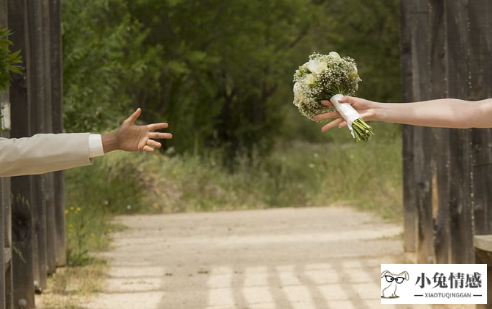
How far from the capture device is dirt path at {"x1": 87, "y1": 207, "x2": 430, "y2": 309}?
298 inches

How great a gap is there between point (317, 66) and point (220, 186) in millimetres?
14035

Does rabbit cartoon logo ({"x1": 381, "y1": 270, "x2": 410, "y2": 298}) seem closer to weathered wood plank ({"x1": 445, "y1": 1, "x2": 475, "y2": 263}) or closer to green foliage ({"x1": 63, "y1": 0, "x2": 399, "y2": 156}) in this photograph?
weathered wood plank ({"x1": 445, "y1": 1, "x2": 475, "y2": 263})

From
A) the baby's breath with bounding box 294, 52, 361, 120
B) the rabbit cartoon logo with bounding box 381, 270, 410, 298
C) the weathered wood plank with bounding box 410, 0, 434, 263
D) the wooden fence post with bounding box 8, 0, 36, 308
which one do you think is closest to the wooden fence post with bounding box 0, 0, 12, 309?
the wooden fence post with bounding box 8, 0, 36, 308

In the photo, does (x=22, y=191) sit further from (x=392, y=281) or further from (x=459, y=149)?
(x=459, y=149)

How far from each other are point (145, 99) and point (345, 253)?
12.8 m

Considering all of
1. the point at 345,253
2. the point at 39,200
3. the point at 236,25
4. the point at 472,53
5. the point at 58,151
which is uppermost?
the point at 236,25

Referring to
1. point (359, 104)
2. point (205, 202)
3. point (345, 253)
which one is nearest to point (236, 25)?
point (205, 202)

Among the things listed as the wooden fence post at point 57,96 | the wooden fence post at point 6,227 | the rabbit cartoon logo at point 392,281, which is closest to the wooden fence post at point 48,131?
the wooden fence post at point 57,96

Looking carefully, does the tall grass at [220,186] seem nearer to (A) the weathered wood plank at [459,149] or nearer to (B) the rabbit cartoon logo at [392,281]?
(A) the weathered wood plank at [459,149]

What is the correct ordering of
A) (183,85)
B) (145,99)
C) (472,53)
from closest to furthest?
(472,53), (145,99), (183,85)

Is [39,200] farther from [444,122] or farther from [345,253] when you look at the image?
[444,122]

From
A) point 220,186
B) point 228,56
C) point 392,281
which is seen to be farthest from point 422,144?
point 228,56

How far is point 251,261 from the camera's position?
9766 millimetres

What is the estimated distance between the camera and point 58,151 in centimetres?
337
